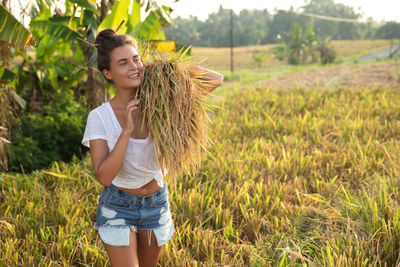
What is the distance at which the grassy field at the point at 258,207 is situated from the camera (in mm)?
2266

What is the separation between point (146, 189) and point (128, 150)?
0.20m

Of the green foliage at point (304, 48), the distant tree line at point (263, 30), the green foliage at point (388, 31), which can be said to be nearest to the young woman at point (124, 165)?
the green foliage at point (304, 48)

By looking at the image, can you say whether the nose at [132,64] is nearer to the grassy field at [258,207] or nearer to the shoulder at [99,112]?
the shoulder at [99,112]

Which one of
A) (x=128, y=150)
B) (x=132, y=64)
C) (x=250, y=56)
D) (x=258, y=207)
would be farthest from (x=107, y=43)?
(x=250, y=56)

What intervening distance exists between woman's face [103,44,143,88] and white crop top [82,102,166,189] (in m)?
0.13

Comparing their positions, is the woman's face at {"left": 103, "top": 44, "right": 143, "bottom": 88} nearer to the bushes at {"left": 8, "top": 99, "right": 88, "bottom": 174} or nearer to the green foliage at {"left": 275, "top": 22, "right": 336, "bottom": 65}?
the bushes at {"left": 8, "top": 99, "right": 88, "bottom": 174}

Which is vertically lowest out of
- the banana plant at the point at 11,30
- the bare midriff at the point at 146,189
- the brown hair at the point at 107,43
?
the bare midriff at the point at 146,189

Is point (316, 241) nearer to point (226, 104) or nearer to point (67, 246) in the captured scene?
point (67, 246)

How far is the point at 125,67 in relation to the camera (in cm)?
157

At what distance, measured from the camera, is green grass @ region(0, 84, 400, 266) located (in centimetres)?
227

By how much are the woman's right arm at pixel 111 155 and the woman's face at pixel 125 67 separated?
0.12 meters

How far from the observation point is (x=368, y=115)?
18.8 feet

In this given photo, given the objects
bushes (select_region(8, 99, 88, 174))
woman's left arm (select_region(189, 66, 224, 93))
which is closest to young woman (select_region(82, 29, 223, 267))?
woman's left arm (select_region(189, 66, 224, 93))

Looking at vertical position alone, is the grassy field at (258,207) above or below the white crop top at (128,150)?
below
